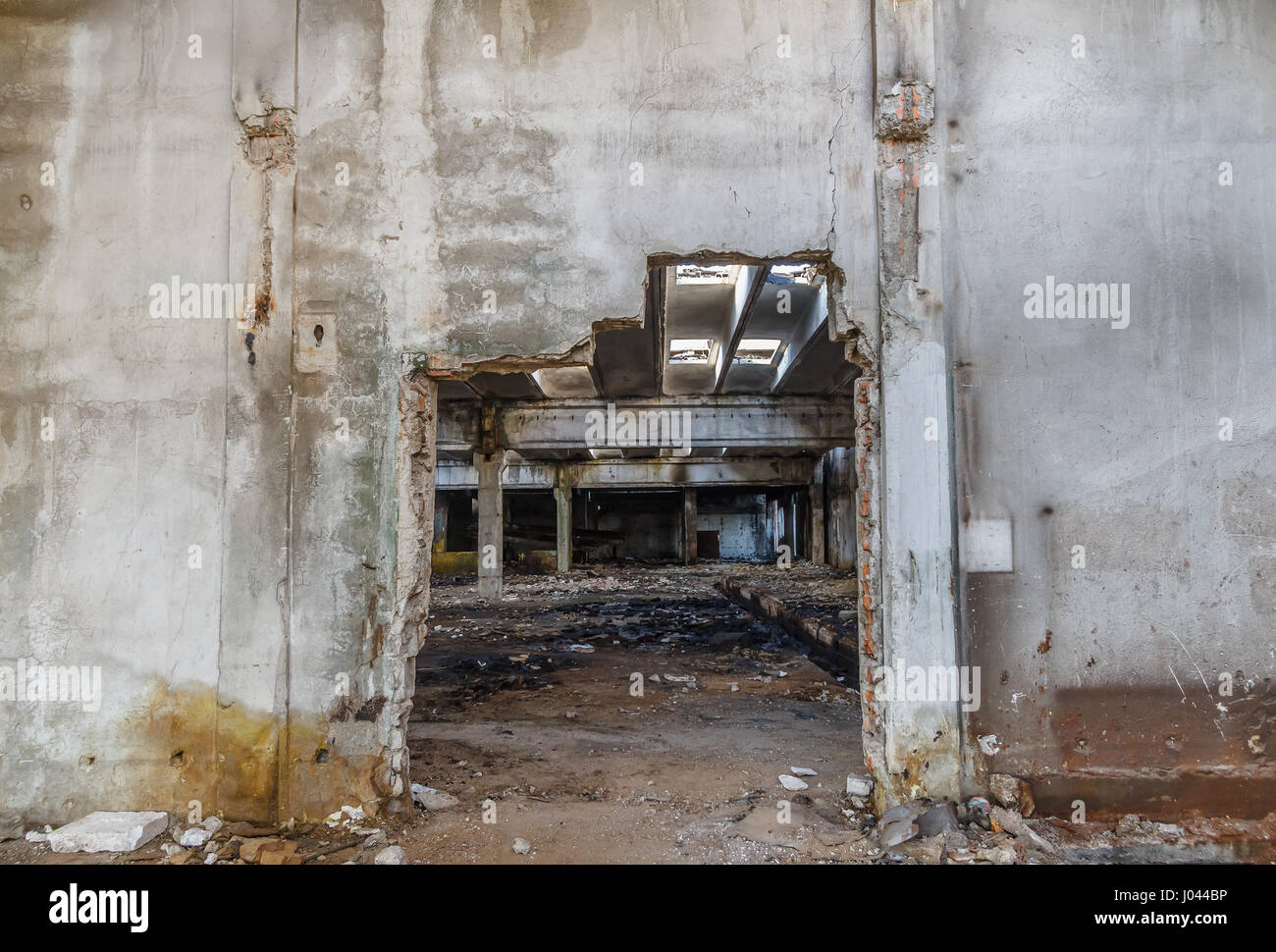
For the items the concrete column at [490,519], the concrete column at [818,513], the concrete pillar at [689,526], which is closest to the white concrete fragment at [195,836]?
the concrete column at [490,519]

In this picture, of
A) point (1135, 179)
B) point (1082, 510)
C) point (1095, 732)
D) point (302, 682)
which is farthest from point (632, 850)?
point (1135, 179)

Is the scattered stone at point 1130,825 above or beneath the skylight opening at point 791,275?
beneath

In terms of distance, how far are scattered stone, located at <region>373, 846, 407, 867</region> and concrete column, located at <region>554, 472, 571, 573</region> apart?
54.9 feet

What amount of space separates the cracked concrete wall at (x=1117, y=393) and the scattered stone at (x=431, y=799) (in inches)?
110

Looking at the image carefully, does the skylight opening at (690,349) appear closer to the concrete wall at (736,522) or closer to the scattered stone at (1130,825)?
the scattered stone at (1130,825)

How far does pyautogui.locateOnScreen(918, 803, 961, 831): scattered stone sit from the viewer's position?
10.8 feet

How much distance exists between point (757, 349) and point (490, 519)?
7077 mm

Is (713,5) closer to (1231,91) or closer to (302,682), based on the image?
(1231,91)

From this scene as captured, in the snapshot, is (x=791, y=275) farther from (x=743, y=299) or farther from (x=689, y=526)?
(x=689, y=526)

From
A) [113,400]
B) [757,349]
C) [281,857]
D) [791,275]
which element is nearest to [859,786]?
[281,857]

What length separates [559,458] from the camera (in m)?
19.6

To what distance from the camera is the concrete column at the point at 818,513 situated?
20406 millimetres

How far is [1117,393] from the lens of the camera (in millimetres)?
3604

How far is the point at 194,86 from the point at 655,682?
5.95m
